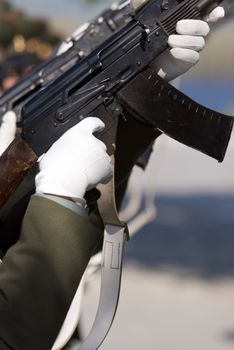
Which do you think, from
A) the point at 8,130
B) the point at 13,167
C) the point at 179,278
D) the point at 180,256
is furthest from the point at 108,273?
the point at 180,256

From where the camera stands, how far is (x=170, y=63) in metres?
2.23

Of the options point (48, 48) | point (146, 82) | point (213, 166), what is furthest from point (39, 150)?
point (48, 48)

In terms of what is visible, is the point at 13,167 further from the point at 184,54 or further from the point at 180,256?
the point at 180,256

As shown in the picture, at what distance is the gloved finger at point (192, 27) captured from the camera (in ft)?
7.07

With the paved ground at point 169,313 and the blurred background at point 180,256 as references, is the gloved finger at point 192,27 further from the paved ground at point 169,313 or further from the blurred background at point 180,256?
the paved ground at point 169,313

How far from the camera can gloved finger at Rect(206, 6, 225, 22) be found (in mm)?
2240

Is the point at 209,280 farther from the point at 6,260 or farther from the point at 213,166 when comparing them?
the point at 213,166

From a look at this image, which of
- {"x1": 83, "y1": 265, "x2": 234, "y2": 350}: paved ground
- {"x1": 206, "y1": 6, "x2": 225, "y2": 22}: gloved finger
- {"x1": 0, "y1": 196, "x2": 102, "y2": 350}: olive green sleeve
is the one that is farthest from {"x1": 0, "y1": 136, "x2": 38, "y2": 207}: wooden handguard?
{"x1": 83, "y1": 265, "x2": 234, "y2": 350}: paved ground

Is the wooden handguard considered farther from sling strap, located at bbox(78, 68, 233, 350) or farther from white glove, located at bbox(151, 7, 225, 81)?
white glove, located at bbox(151, 7, 225, 81)

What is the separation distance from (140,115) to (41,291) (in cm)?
51

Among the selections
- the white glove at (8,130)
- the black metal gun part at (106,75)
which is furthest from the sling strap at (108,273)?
the white glove at (8,130)

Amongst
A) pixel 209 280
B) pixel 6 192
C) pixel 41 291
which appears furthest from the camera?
pixel 209 280

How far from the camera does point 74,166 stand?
191 centimetres

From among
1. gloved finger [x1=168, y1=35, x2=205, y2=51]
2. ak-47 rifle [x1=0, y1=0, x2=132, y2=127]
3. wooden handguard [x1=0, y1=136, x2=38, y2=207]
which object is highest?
wooden handguard [x1=0, y1=136, x2=38, y2=207]
